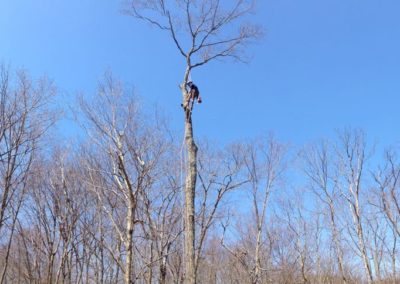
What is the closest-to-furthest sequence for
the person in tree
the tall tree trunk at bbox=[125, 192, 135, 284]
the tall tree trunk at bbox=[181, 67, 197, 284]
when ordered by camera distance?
the tall tree trunk at bbox=[181, 67, 197, 284]
the person in tree
the tall tree trunk at bbox=[125, 192, 135, 284]

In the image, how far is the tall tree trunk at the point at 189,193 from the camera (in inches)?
218

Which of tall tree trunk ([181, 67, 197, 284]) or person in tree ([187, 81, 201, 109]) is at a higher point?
person in tree ([187, 81, 201, 109])

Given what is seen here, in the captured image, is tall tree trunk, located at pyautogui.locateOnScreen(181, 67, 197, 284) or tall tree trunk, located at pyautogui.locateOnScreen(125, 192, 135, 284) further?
tall tree trunk, located at pyautogui.locateOnScreen(125, 192, 135, 284)

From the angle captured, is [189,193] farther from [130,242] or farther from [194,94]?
[130,242]

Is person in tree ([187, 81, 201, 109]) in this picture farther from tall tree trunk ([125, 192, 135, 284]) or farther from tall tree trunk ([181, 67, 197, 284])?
tall tree trunk ([125, 192, 135, 284])

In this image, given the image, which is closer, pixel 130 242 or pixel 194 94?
pixel 194 94

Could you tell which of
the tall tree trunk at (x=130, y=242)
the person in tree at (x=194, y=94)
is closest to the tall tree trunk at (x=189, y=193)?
the person in tree at (x=194, y=94)

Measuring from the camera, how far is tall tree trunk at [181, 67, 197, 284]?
554 cm

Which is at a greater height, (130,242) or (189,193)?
(189,193)

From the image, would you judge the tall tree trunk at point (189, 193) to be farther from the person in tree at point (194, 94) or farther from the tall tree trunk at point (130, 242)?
the tall tree trunk at point (130, 242)

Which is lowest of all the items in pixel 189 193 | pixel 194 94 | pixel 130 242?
pixel 130 242

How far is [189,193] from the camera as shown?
19.7ft

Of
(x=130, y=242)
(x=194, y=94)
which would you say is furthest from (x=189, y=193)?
(x=130, y=242)

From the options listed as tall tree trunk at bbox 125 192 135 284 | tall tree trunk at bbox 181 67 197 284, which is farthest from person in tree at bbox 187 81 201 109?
tall tree trunk at bbox 125 192 135 284
